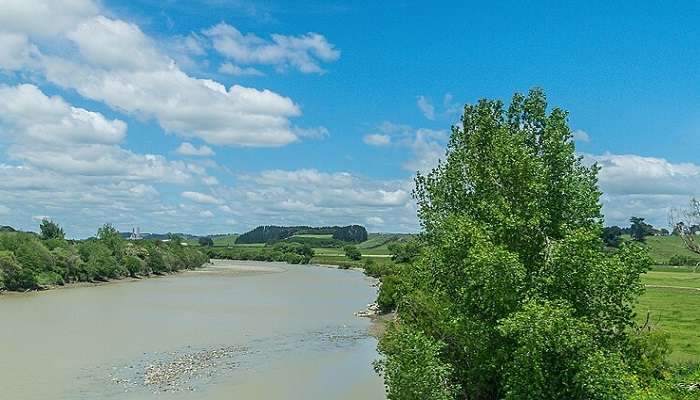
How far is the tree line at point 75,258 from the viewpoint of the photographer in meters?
78.9

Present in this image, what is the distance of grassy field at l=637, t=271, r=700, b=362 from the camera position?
30.9m

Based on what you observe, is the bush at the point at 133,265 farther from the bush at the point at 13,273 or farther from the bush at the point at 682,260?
the bush at the point at 682,260

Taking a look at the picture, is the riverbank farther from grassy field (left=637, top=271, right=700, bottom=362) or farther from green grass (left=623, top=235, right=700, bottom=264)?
green grass (left=623, top=235, right=700, bottom=264)

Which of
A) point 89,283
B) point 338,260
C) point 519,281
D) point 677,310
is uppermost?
point 519,281

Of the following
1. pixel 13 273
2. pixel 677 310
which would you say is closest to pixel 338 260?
pixel 13 273

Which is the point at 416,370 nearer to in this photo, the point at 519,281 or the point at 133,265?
the point at 519,281

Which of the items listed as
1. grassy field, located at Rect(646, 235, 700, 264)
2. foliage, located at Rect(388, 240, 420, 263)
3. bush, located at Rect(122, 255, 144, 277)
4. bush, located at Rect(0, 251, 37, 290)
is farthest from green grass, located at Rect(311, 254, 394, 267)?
foliage, located at Rect(388, 240, 420, 263)

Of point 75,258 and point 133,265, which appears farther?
point 133,265

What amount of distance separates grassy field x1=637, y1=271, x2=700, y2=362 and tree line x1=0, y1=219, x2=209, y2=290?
70.2m

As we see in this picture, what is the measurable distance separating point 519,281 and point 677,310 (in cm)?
3593

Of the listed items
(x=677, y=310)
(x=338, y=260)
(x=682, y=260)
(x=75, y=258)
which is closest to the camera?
(x=677, y=310)

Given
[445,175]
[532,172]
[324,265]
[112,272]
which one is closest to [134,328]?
[445,175]

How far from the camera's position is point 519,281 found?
1433 cm

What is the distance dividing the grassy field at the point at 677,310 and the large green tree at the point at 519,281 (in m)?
10.2
